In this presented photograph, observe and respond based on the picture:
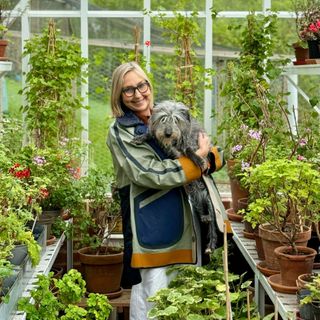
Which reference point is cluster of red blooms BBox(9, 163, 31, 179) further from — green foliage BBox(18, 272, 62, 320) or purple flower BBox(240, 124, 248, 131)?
purple flower BBox(240, 124, 248, 131)

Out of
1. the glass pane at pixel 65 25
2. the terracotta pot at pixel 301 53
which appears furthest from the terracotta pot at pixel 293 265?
the glass pane at pixel 65 25

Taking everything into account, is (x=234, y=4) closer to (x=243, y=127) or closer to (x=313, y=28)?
(x=243, y=127)

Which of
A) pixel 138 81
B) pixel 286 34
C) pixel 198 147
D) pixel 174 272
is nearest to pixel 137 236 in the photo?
pixel 174 272

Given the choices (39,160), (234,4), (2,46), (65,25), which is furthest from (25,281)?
(234,4)

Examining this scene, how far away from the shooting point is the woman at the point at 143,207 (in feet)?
12.3

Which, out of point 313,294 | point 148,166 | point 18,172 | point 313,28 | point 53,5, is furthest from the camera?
point 53,5

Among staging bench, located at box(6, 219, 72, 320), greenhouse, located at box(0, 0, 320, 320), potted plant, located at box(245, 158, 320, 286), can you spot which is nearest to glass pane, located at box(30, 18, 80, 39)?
greenhouse, located at box(0, 0, 320, 320)

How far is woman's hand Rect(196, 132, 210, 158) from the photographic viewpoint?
12.3 feet

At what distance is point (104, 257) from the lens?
503 cm

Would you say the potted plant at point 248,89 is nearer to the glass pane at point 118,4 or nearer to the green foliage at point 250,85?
the green foliage at point 250,85

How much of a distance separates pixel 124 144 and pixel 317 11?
67.1 inches

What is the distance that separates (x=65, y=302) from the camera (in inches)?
141

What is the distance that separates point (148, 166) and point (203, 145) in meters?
0.31

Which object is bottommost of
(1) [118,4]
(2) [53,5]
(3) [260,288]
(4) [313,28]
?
(3) [260,288]
